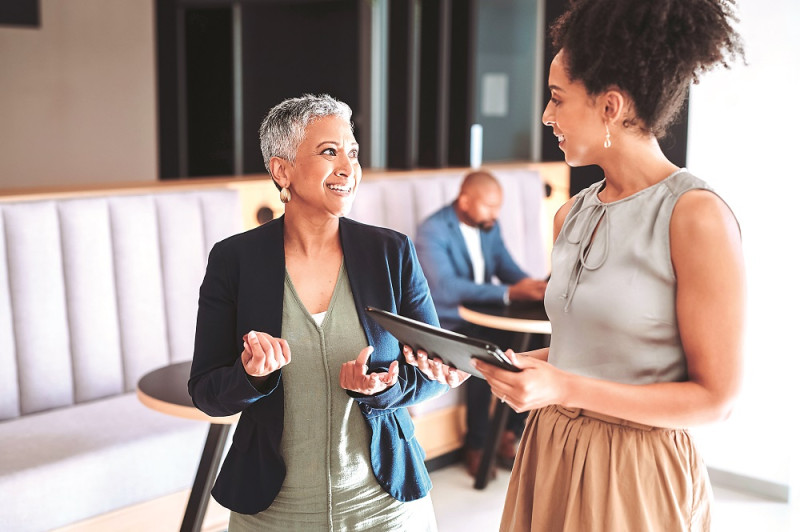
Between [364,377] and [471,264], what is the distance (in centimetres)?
249

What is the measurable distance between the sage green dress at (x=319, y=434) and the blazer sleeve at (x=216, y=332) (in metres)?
0.10

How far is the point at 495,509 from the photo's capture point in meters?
3.70

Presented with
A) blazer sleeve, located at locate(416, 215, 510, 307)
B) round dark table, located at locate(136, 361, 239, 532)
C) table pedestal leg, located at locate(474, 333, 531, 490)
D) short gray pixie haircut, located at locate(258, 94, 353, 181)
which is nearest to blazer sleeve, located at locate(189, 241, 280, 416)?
short gray pixie haircut, located at locate(258, 94, 353, 181)

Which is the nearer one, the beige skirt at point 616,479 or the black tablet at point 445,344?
the black tablet at point 445,344

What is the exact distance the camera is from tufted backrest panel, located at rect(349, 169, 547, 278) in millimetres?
4262

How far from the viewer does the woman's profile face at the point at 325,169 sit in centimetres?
174

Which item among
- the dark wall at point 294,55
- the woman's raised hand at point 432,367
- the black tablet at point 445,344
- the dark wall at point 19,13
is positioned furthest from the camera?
the dark wall at point 294,55

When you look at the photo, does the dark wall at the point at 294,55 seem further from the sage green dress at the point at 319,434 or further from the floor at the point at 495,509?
the sage green dress at the point at 319,434

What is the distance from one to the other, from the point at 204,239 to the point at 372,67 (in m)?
3.64

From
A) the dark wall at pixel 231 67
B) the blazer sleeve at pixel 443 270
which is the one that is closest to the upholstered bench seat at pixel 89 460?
the blazer sleeve at pixel 443 270

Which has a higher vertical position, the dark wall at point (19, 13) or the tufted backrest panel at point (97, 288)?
the dark wall at point (19, 13)

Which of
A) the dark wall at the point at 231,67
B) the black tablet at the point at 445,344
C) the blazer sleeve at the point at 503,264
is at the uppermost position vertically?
the dark wall at the point at 231,67

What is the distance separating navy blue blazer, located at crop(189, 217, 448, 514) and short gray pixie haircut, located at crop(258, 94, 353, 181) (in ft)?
0.51

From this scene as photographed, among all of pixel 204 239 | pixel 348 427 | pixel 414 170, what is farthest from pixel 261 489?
pixel 414 170
